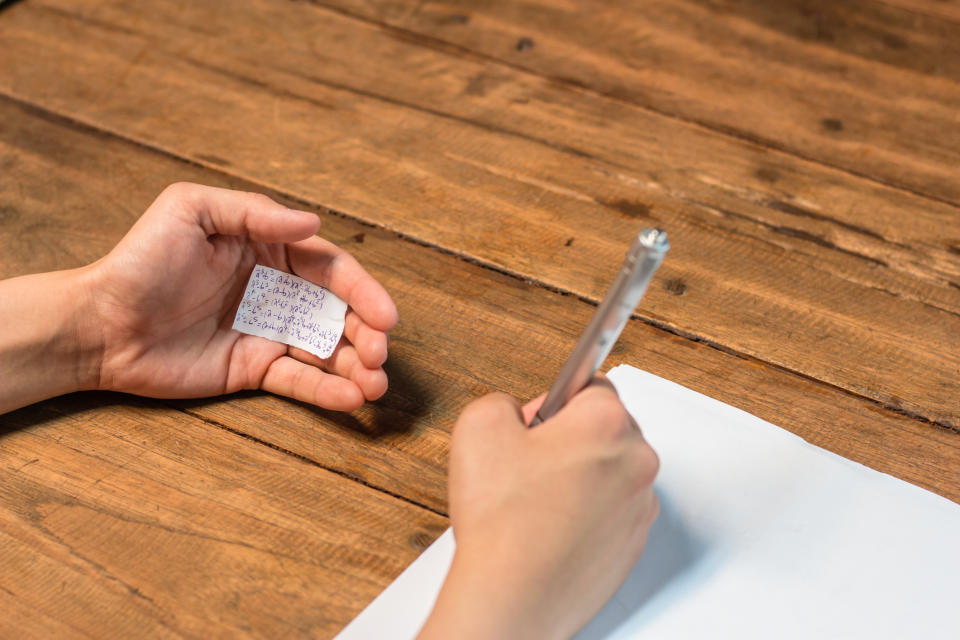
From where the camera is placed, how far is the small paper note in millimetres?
638

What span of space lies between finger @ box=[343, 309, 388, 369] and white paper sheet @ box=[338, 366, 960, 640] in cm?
14

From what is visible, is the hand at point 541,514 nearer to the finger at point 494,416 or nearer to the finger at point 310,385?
the finger at point 494,416

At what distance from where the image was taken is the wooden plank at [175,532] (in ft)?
1.71

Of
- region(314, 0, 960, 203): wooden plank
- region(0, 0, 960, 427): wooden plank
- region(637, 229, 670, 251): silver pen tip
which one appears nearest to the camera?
region(637, 229, 670, 251): silver pen tip

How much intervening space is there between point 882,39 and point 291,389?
82cm

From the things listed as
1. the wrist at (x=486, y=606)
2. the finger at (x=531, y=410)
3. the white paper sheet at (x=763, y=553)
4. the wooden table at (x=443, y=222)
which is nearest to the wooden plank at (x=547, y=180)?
the wooden table at (x=443, y=222)

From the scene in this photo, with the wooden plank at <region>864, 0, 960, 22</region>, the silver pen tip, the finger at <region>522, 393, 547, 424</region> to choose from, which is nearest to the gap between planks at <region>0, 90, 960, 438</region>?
the finger at <region>522, 393, 547, 424</region>

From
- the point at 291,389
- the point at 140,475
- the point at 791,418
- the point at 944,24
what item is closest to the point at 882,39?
the point at 944,24

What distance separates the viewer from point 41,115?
0.86 m

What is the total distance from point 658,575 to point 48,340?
0.45 meters

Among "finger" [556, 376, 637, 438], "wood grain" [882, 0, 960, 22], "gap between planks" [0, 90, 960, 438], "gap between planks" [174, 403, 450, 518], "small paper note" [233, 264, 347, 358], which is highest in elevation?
"wood grain" [882, 0, 960, 22]

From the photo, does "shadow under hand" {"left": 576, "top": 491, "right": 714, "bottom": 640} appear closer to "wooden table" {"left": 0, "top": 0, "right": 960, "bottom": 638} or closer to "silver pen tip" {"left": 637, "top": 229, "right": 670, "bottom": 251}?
"wooden table" {"left": 0, "top": 0, "right": 960, "bottom": 638}

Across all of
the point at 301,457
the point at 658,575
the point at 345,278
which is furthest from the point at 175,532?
the point at 658,575

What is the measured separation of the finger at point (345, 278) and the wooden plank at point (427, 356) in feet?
0.22
